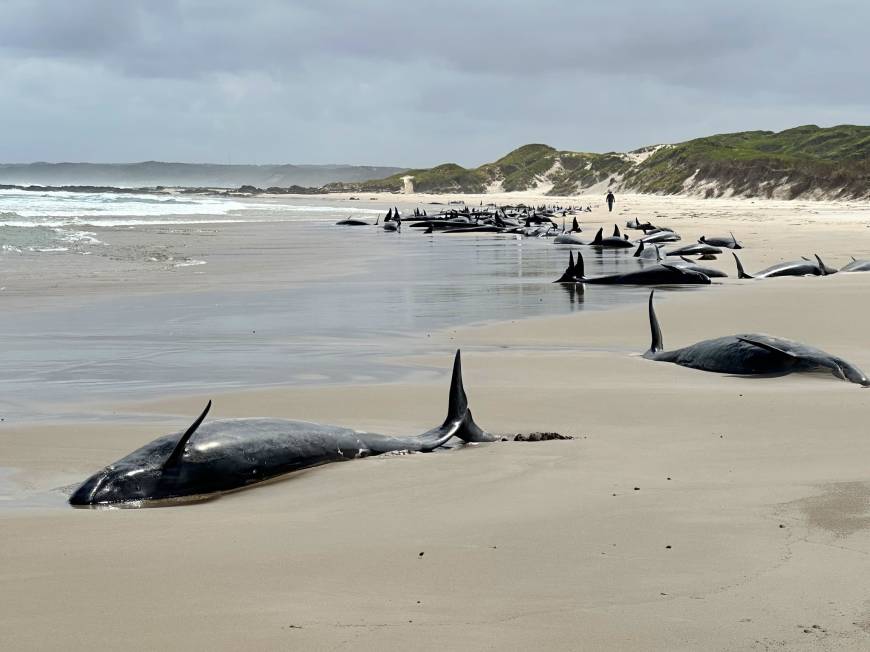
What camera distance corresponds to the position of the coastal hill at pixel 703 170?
59.6m

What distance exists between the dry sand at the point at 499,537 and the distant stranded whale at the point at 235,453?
0.52 feet

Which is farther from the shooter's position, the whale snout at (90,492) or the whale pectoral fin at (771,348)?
the whale pectoral fin at (771,348)

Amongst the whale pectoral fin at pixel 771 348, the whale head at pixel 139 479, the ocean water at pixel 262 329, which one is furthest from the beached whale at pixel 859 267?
the whale head at pixel 139 479

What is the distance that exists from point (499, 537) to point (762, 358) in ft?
14.2

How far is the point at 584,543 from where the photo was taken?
383cm

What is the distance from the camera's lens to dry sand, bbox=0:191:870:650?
3.04m

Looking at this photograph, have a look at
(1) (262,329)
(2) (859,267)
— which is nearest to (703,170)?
(2) (859,267)

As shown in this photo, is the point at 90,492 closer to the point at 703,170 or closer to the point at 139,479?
the point at 139,479

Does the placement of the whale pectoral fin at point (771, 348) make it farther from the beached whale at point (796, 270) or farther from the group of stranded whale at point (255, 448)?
the beached whale at point (796, 270)

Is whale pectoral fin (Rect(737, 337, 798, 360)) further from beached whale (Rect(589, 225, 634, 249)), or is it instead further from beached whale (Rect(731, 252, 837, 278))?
beached whale (Rect(589, 225, 634, 249))

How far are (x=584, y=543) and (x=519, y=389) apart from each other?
11.6 feet

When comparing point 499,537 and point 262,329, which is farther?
point 262,329

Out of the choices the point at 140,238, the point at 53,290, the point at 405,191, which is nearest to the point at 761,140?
the point at 405,191

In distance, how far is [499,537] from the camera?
393 centimetres
